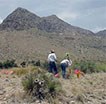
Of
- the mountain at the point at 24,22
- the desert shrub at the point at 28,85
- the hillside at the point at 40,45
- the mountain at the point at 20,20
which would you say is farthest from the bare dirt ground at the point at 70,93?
the mountain at the point at 20,20

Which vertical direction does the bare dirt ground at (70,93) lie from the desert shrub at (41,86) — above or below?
below

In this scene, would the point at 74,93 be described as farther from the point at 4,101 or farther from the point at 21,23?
the point at 21,23

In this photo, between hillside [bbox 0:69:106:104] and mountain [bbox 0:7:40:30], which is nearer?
hillside [bbox 0:69:106:104]

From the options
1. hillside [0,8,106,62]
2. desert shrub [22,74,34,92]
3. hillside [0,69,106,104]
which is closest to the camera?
hillside [0,69,106,104]

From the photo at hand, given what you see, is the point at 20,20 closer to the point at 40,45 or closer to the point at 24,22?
the point at 24,22

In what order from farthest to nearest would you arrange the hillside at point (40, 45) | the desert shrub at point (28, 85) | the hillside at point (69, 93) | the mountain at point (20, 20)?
the mountain at point (20, 20), the hillside at point (40, 45), the desert shrub at point (28, 85), the hillside at point (69, 93)

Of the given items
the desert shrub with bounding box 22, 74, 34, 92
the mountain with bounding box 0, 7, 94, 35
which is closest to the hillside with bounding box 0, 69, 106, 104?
the desert shrub with bounding box 22, 74, 34, 92

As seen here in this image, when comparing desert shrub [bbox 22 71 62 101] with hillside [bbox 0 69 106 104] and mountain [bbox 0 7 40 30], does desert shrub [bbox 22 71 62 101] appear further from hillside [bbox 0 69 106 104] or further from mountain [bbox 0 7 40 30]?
mountain [bbox 0 7 40 30]

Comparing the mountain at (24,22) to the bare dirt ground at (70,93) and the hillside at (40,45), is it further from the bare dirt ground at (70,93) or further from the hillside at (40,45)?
the bare dirt ground at (70,93)

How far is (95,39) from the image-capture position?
456ft

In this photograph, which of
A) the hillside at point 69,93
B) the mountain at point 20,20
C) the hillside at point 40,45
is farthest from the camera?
the mountain at point 20,20

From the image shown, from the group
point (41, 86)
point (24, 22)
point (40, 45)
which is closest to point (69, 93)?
point (41, 86)

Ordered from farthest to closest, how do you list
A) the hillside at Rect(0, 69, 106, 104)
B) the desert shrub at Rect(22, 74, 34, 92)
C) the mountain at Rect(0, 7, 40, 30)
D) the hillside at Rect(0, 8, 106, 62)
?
the mountain at Rect(0, 7, 40, 30) < the hillside at Rect(0, 8, 106, 62) < the desert shrub at Rect(22, 74, 34, 92) < the hillside at Rect(0, 69, 106, 104)

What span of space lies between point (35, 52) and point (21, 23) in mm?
54041
